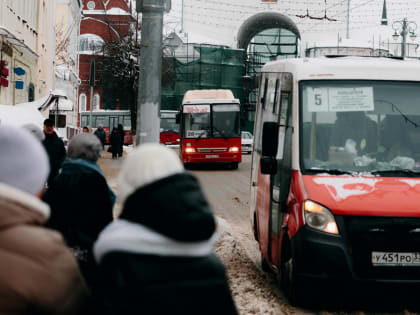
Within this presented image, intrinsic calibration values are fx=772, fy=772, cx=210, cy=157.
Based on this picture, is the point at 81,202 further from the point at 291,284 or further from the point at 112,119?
the point at 112,119

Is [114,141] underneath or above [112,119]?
underneath

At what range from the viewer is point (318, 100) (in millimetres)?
7797

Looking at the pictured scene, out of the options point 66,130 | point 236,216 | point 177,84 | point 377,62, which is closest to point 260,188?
point 377,62

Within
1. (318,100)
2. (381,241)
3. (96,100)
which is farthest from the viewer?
(96,100)

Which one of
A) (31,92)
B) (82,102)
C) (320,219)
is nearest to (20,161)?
(320,219)

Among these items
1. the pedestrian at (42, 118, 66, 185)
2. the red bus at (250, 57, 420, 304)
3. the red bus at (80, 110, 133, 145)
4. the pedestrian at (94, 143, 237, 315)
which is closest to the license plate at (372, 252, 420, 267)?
the red bus at (250, 57, 420, 304)

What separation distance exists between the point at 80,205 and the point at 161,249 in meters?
2.66

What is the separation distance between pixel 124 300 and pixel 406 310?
5389mm

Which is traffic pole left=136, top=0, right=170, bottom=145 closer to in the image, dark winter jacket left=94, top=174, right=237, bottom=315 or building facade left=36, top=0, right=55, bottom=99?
dark winter jacket left=94, top=174, right=237, bottom=315

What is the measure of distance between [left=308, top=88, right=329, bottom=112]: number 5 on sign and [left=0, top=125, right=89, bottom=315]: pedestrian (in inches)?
213

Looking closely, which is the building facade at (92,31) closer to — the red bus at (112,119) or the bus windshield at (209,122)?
the red bus at (112,119)

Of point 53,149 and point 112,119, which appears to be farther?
point 112,119

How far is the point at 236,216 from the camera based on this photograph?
15219 millimetres

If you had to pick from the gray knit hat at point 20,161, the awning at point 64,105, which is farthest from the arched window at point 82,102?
the gray knit hat at point 20,161
